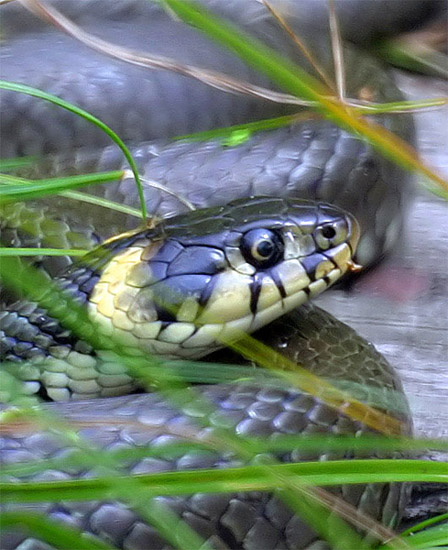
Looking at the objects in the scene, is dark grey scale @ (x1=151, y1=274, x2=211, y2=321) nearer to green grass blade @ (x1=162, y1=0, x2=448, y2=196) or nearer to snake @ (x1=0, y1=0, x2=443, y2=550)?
snake @ (x1=0, y1=0, x2=443, y2=550)

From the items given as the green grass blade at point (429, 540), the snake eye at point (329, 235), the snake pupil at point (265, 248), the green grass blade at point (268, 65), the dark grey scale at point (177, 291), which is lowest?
the green grass blade at point (429, 540)

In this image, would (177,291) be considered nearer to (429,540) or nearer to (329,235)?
(329,235)

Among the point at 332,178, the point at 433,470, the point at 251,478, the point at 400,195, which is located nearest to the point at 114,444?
the point at 251,478

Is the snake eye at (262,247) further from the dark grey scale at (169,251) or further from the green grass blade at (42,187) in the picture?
the green grass blade at (42,187)

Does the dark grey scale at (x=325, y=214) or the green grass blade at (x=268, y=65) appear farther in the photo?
the dark grey scale at (x=325, y=214)

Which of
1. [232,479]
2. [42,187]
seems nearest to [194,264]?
[42,187]

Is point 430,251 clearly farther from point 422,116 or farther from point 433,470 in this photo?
point 433,470

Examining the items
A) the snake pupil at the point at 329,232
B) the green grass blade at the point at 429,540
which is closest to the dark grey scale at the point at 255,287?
the snake pupil at the point at 329,232
